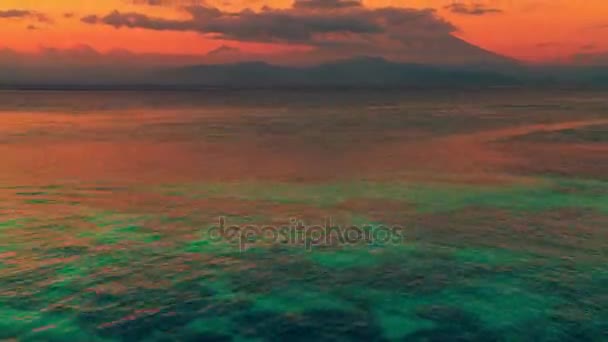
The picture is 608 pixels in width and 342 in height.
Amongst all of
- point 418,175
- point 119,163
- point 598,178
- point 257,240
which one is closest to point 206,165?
point 119,163

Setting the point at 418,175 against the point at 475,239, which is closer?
the point at 475,239

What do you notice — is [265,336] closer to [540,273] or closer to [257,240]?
[257,240]

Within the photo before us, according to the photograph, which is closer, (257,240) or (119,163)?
(257,240)

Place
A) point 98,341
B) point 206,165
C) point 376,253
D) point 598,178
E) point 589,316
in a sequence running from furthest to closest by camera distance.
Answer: point 206,165, point 598,178, point 376,253, point 589,316, point 98,341

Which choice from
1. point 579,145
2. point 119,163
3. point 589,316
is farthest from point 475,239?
point 579,145

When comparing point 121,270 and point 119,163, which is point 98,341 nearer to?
point 121,270

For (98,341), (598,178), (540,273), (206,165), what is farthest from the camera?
(206,165)
